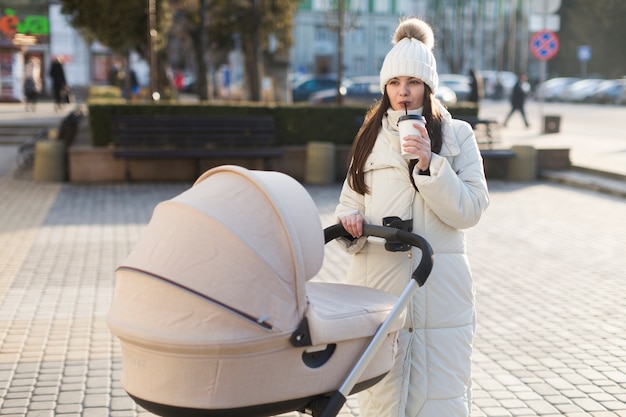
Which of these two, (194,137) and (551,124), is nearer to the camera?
(194,137)

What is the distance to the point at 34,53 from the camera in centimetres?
4831

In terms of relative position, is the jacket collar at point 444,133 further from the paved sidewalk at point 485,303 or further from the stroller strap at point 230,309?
the paved sidewalk at point 485,303

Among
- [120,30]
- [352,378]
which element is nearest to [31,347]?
[352,378]

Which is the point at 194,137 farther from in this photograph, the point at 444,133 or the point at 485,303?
the point at 444,133

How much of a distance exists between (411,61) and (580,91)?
52976mm

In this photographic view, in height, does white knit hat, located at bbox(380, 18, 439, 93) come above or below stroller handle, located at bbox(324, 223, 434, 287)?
above

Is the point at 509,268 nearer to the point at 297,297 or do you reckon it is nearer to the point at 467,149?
the point at 467,149

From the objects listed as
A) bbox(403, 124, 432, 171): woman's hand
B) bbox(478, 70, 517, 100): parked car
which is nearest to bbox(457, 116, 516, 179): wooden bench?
bbox(403, 124, 432, 171): woman's hand

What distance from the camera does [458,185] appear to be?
3.46m

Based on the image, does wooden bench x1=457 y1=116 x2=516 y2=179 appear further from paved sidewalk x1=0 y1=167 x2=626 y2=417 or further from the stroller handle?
the stroller handle

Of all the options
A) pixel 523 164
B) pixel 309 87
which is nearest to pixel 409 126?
pixel 523 164

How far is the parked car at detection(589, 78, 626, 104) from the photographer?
49219 millimetres

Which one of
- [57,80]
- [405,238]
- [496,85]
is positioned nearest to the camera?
[405,238]

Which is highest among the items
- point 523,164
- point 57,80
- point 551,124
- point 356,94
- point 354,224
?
point 57,80
